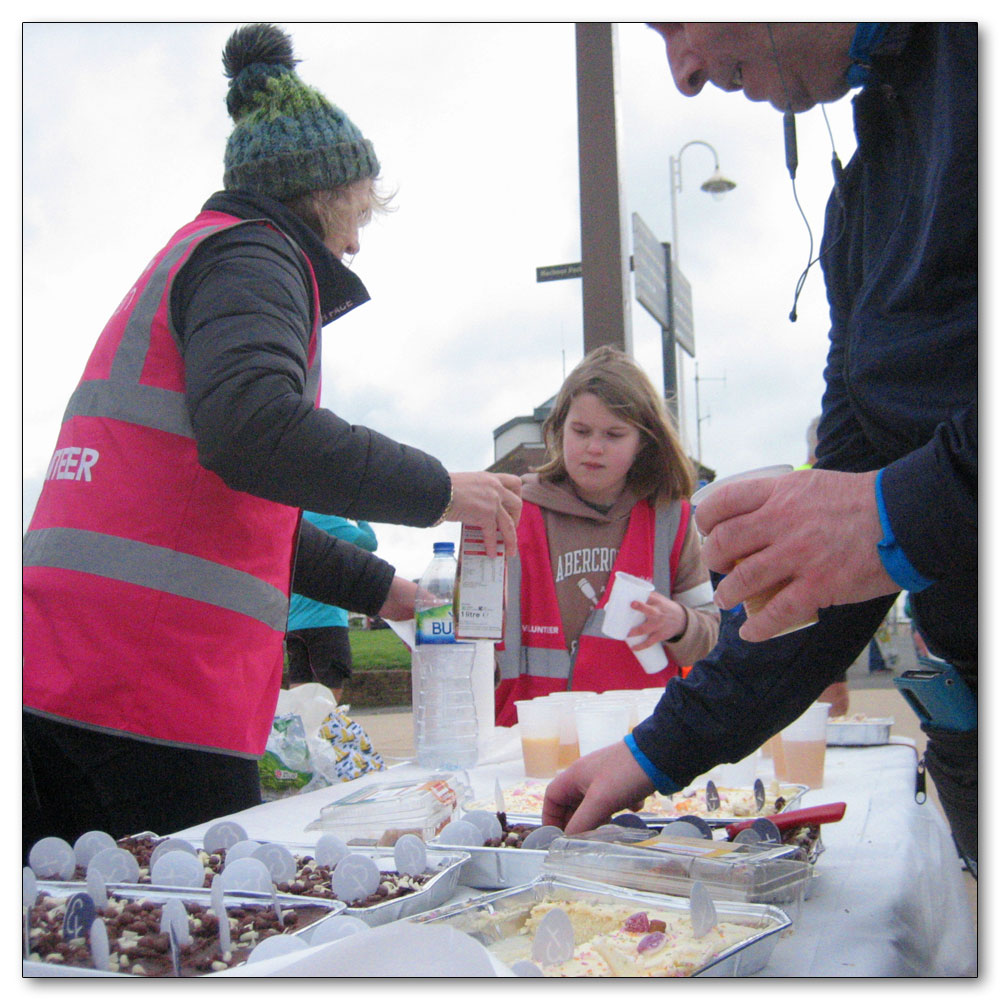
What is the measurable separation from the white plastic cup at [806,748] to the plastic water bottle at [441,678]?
23.4 inches

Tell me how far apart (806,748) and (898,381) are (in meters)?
0.75

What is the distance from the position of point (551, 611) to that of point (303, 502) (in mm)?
1310

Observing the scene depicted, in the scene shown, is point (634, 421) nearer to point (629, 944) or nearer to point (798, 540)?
point (798, 540)

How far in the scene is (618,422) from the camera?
2.34m

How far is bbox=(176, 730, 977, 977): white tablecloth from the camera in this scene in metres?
0.70

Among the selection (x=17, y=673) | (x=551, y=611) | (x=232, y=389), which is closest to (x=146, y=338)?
(x=232, y=389)

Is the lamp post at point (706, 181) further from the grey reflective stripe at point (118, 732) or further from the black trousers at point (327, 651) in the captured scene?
the black trousers at point (327, 651)

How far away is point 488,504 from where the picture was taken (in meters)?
1.26

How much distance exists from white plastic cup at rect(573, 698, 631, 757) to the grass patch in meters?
0.62

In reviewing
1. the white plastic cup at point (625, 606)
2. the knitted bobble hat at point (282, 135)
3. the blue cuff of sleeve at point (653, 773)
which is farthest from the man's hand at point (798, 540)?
the white plastic cup at point (625, 606)

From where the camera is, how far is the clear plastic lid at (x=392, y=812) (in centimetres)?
100

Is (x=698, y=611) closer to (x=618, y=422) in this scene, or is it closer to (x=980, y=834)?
(x=618, y=422)

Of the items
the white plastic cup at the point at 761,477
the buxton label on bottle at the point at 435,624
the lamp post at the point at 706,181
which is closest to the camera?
the white plastic cup at the point at 761,477

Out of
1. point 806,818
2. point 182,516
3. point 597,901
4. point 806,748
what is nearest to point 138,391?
point 182,516
